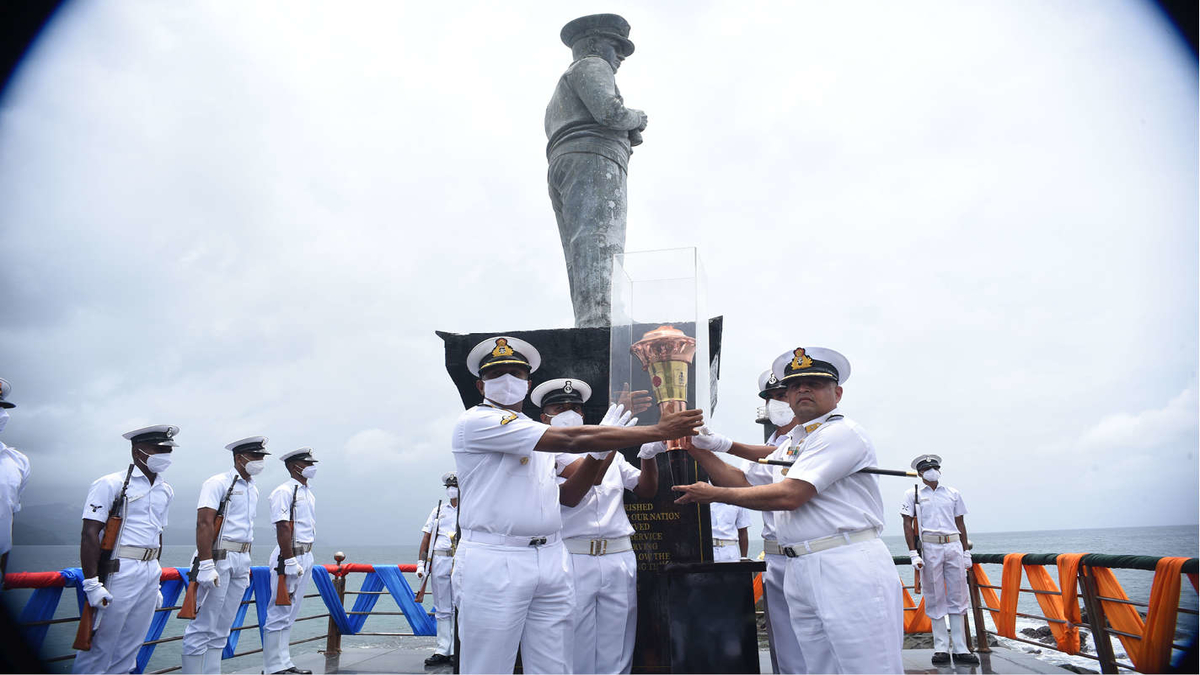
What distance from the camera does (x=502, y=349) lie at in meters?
4.02

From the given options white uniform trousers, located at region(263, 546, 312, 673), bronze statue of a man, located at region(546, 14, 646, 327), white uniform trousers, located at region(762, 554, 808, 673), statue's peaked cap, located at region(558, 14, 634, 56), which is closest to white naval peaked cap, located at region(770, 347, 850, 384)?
white uniform trousers, located at region(762, 554, 808, 673)

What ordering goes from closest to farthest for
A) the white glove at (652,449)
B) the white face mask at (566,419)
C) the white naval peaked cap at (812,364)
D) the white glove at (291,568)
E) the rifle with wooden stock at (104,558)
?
the white naval peaked cap at (812,364) → the white glove at (652,449) → the white face mask at (566,419) → the rifle with wooden stock at (104,558) → the white glove at (291,568)

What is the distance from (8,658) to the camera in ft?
12.7

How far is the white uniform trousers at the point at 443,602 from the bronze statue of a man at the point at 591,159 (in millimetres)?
4658

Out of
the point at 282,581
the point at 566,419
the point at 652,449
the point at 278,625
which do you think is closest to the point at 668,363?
the point at 652,449

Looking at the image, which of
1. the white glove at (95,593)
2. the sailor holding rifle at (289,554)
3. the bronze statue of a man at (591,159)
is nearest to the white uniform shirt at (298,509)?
the sailor holding rifle at (289,554)

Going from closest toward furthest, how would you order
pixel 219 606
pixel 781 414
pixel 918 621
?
pixel 781 414 < pixel 219 606 < pixel 918 621

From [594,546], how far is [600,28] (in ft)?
17.9

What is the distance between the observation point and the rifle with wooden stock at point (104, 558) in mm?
5316

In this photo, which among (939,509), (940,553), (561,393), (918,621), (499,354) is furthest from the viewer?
(918,621)

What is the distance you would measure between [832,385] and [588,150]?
12.6 ft

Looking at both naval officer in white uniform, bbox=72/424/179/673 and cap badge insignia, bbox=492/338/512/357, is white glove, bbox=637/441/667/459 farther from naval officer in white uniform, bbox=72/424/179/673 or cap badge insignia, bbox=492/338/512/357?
naval officer in white uniform, bbox=72/424/179/673

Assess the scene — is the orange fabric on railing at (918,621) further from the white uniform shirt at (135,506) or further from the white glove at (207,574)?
the white uniform shirt at (135,506)

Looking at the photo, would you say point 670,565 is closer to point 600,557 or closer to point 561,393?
point 600,557
